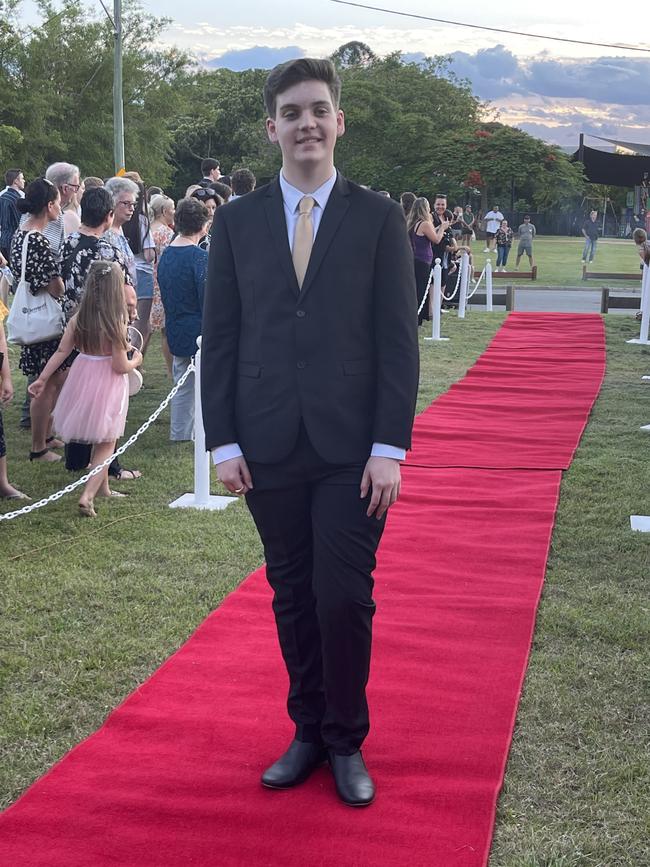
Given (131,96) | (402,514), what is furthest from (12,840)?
(131,96)

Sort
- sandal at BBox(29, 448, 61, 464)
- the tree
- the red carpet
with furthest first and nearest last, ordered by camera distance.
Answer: the tree → the red carpet → sandal at BBox(29, 448, 61, 464)

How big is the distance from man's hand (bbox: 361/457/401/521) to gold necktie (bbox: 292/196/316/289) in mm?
589

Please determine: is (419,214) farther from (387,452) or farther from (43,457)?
(387,452)

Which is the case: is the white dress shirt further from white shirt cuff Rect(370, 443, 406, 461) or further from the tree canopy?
the tree canopy

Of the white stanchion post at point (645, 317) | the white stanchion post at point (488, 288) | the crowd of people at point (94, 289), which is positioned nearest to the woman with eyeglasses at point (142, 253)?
the crowd of people at point (94, 289)

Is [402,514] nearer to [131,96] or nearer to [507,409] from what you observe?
[507,409]

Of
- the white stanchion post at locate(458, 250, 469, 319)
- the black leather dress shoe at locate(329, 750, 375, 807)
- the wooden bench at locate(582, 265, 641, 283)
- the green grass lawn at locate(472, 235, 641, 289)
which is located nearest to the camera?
the black leather dress shoe at locate(329, 750, 375, 807)

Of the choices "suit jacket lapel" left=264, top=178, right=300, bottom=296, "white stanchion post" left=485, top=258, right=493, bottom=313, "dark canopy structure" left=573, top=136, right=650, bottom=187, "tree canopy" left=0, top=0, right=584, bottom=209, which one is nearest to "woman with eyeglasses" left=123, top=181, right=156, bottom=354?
"suit jacket lapel" left=264, top=178, right=300, bottom=296

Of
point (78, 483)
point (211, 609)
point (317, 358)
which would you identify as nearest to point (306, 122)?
point (317, 358)

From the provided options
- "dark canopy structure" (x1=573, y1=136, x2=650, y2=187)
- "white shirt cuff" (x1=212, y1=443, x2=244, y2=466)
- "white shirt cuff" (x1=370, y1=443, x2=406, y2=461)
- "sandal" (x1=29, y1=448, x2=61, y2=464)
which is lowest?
"sandal" (x1=29, y1=448, x2=61, y2=464)

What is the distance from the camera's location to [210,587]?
18.0 ft

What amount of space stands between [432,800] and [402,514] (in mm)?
3493

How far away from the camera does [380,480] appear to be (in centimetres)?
318

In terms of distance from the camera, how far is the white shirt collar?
3.24 m
